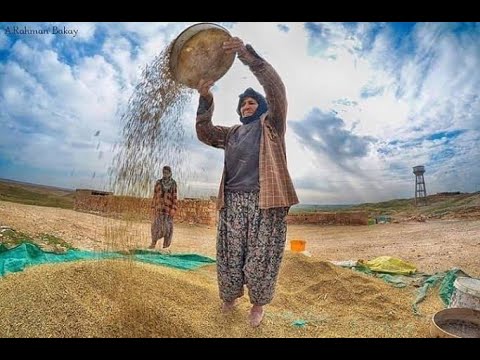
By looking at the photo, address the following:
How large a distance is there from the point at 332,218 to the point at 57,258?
7.35 metres

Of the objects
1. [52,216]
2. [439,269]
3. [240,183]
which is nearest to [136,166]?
[240,183]

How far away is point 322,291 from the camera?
2998 mm

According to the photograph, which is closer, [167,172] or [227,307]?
[227,307]

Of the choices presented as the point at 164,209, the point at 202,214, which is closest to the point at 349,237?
the point at 202,214

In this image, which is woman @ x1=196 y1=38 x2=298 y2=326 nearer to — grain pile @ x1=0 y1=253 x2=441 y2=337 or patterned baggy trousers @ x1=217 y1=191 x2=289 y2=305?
patterned baggy trousers @ x1=217 y1=191 x2=289 y2=305

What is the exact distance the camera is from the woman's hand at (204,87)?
224 centimetres

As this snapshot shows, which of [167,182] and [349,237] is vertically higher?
[167,182]

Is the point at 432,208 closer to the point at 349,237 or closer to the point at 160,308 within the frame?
the point at 349,237

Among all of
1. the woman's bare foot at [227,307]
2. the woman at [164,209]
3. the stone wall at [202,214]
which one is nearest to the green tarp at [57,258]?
the woman's bare foot at [227,307]

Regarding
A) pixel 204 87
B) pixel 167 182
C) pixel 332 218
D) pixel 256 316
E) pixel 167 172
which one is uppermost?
pixel 204 87

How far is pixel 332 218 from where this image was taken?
9.21 m

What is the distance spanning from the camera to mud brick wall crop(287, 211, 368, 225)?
8.97m
